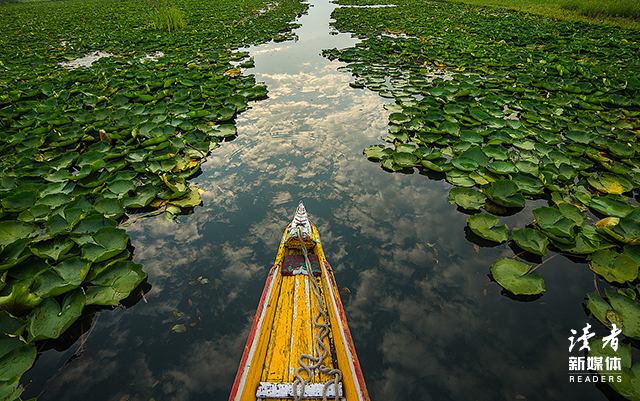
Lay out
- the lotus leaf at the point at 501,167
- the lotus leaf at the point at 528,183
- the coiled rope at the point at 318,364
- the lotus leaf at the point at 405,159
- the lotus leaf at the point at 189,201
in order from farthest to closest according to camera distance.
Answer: the lotus leaf at the point at 405,159
the lotus leaf at the point at 501,167
the lotus leaf at the point at 189,201
the lotus leaf at the point at 528,183
the coiled rope at the point at 318,364

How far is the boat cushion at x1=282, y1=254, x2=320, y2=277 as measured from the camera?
2691 mm

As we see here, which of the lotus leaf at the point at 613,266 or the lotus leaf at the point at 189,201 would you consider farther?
the lotus leaf at the point at 189,201

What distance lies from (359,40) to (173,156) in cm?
1102

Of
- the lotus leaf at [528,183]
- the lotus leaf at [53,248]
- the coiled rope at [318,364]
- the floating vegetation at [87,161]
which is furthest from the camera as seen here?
the lotus leaf at [528,183]

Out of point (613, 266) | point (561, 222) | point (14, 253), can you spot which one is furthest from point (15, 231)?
point (613, 266)

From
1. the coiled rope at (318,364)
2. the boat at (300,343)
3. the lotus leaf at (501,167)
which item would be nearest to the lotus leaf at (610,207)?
the lotus leaf at (501,167)

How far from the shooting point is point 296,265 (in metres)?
2.77

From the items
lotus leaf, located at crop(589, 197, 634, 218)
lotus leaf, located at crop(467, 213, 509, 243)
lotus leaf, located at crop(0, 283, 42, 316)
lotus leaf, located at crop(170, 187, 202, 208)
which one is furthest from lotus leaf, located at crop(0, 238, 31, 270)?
lotus leaf, located at crop(589, 197, 634, 218)

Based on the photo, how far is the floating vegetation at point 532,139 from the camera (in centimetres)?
289

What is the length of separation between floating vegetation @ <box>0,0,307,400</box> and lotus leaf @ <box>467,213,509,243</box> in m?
3.65

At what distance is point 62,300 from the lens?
240 centimetres

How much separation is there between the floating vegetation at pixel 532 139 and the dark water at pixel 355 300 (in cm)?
24

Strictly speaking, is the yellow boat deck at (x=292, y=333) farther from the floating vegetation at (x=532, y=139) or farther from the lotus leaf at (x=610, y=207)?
the lotus leaf at (x=610, y=207)

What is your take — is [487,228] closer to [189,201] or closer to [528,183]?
[528,183]
